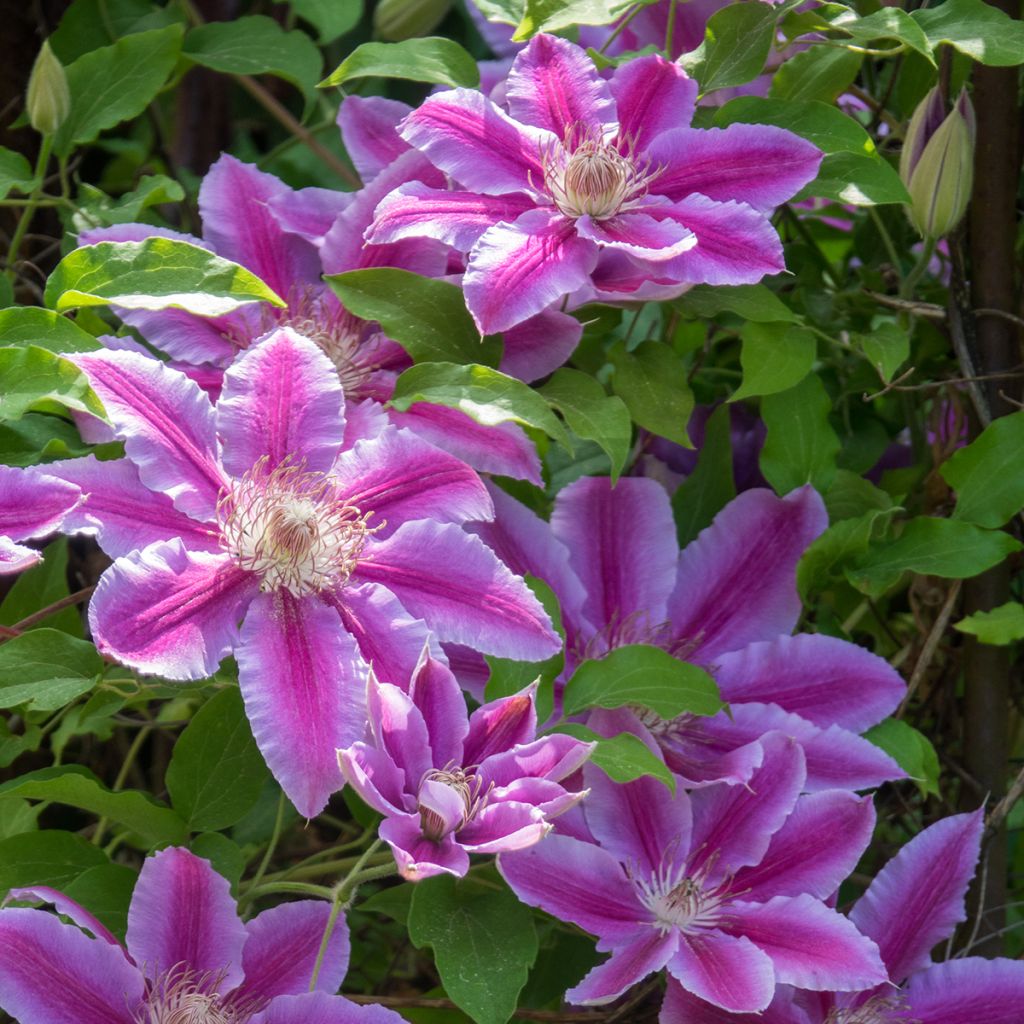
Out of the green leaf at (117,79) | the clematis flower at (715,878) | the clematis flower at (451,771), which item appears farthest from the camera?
the green leaf at (117,79)

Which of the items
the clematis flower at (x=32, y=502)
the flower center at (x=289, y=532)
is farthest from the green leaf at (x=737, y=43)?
the clematis flower at (x=32, y=502)

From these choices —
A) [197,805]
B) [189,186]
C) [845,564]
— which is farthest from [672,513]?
[189,186]

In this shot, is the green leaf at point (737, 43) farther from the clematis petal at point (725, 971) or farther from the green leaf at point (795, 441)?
the clematis petal at point (725, 971)

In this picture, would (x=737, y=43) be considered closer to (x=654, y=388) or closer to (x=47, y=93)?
(x=654, y=388)

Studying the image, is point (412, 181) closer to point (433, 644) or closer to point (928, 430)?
point (433, 644)

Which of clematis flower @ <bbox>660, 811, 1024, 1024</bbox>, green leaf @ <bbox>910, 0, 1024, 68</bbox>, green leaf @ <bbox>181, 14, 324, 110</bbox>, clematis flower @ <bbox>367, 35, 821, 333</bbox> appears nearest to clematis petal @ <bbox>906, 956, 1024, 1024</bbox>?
clematis flower @ <bbox>660, 811, 1024, 1024</bbox>

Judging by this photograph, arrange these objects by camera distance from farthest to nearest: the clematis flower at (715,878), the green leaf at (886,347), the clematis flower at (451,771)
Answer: the green leaf at (886,347) < the clematis flower at (715,878) < the clematis flower at (451,771)
